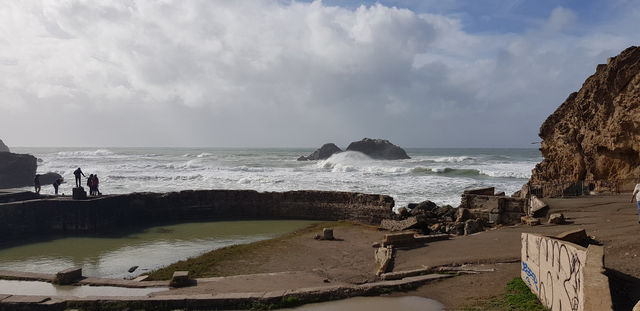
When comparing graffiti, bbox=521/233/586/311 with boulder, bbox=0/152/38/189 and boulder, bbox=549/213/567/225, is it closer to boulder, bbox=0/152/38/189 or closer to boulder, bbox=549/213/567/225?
boulder, bbox=549/213/567/225

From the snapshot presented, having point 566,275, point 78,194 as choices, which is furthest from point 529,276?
point 78,194

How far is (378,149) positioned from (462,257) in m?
65.1

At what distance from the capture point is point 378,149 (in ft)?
244

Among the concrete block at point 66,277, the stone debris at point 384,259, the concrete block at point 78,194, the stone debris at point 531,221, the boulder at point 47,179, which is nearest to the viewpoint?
the concrete block at point 66,277

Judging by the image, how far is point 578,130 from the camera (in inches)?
838

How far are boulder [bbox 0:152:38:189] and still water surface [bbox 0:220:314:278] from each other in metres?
25.9

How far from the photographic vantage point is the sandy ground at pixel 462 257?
7242 millimetres

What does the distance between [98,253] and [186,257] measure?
3280 mm

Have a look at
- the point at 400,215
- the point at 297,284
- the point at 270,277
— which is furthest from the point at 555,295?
the point at 400,215

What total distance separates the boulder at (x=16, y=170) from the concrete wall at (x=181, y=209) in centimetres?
2386

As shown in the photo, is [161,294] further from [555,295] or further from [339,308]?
[555,295]

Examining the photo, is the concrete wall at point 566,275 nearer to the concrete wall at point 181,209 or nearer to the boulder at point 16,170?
the concrete wall at point 181,209

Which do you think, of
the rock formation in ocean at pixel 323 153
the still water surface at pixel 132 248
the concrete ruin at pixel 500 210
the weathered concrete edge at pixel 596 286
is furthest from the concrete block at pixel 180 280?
the rock formation in ocean at pixel 323 153

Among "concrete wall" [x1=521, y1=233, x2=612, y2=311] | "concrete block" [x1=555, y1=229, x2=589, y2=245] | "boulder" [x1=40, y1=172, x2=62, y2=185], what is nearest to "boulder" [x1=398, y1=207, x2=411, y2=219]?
"concrete wall" [x1=521, y1=233, x2=612, y2=311]
